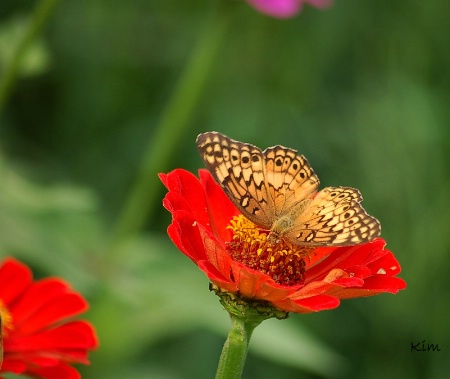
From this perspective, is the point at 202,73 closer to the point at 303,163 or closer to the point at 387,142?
the point at 387,142

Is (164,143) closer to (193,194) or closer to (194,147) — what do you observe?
(194,147)

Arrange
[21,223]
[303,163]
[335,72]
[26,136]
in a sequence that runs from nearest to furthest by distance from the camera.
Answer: [303,163] < [21,223] < [26,136] < [335,72]

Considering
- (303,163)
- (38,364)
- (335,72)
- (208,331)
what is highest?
(335,72)

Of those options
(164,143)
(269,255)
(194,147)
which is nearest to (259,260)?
(269,255)

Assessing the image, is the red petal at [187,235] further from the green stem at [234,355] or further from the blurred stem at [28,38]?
the blurred stem at [28,38]

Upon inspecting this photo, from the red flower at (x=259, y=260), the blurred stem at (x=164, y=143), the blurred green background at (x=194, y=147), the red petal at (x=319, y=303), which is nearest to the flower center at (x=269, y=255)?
the red flower at (x=259, y=260)

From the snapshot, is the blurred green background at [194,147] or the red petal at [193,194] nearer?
the red petal at [193,194]

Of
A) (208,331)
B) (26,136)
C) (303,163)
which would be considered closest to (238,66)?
(26,136)

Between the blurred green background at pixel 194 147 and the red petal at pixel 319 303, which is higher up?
the blurred green background at pixel 194 147
